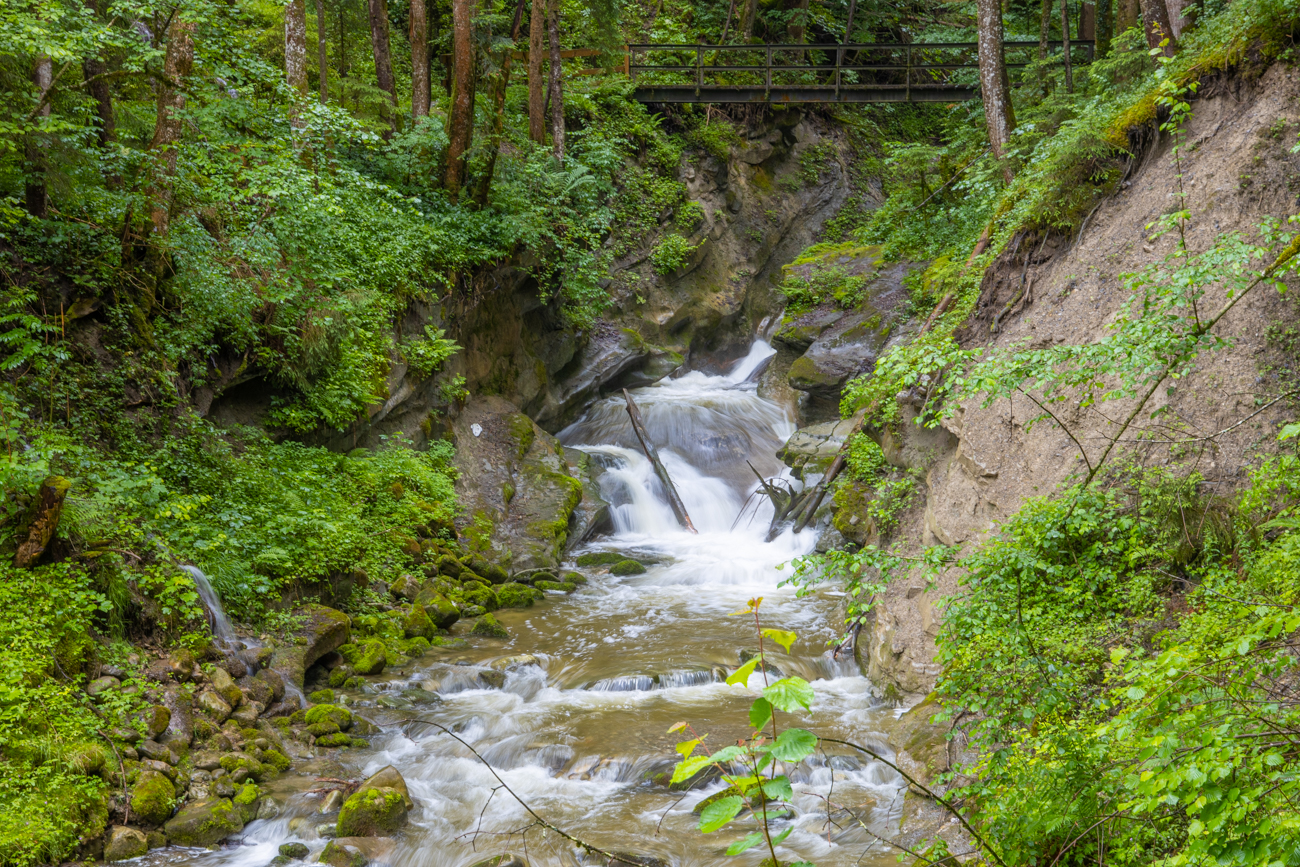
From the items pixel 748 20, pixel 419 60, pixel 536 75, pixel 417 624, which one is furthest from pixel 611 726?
pixel 748 20

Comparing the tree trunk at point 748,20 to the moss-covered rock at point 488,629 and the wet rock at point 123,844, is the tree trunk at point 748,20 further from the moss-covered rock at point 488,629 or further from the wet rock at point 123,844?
the wet rock at point 123,844

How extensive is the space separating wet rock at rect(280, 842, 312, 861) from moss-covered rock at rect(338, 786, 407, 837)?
29 centimetres

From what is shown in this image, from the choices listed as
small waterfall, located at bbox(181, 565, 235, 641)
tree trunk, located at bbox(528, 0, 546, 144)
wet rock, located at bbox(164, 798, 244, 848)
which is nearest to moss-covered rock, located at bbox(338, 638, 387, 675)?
small waterfall, located at bbox(181, 565, 235, 641)

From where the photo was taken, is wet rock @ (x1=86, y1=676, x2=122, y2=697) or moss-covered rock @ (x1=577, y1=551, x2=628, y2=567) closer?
wet rock @ (x1=86, y1=676, x2=122, y2=697)

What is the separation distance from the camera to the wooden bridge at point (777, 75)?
2145cm

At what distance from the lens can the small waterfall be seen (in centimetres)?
771

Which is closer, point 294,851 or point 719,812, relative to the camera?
point 719,812

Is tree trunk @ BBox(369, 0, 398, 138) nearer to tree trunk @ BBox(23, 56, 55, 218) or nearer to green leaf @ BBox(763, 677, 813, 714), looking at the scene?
tree trunk @ BBox(23, 56, 55, 218)

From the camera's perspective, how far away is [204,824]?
19.4 ft

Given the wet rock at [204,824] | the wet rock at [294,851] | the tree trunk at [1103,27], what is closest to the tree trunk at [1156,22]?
the tree trunk at [1103,27]

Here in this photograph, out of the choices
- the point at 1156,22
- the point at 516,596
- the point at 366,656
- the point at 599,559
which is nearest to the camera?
the point at 366,656

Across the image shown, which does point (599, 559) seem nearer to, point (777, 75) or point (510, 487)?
point (510, 487)

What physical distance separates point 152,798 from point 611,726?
3.95 metres

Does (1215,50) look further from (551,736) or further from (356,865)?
(356,865)
